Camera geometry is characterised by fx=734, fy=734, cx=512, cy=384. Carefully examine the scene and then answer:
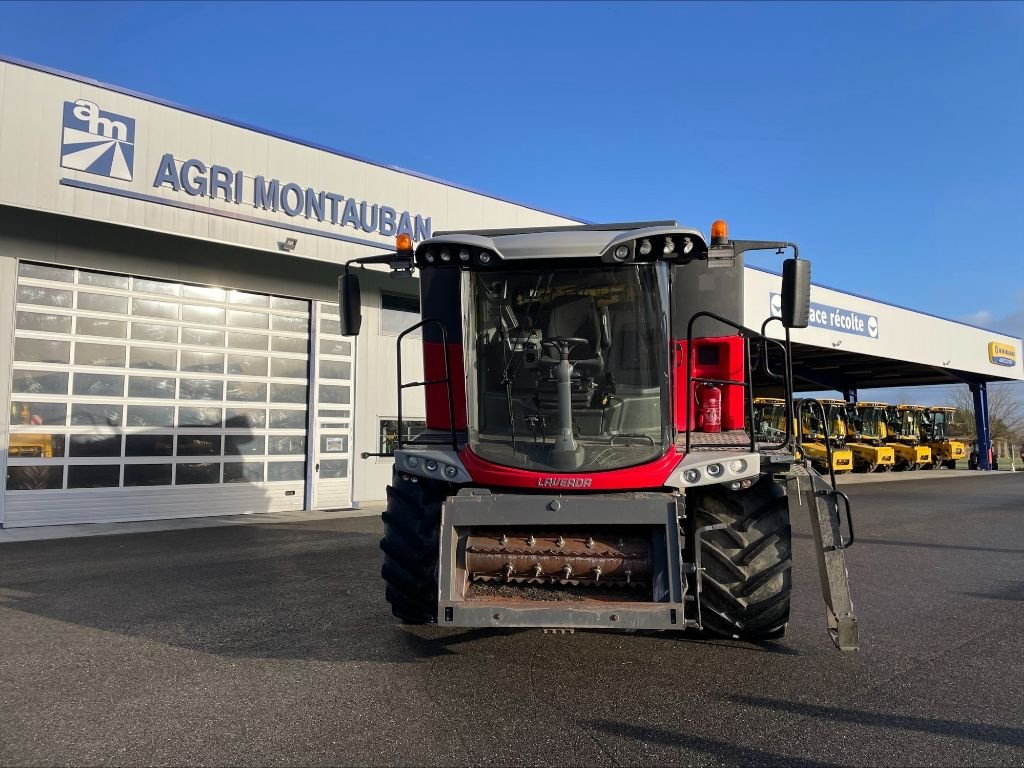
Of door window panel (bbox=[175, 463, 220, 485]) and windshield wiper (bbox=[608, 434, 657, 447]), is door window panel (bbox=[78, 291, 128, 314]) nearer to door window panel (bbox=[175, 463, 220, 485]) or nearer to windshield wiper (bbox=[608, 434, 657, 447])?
door window panel (bbox=[175, 463, 220, 485])

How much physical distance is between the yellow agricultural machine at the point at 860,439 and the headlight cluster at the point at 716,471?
2568 cm

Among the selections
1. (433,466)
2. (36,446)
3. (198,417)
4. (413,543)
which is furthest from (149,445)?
(433,466)

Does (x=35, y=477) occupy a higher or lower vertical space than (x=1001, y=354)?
lower

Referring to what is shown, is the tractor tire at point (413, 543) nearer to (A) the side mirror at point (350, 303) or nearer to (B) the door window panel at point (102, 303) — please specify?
(A) the side mirror at point (350, 303)

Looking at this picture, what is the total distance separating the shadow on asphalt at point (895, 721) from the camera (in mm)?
3604

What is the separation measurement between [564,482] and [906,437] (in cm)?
3199

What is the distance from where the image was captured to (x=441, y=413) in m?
5.89

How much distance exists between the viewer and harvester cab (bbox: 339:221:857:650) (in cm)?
432

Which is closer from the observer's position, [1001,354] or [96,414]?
[96,414]

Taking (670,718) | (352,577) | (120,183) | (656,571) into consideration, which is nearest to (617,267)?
(656,571)

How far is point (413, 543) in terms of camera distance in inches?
191

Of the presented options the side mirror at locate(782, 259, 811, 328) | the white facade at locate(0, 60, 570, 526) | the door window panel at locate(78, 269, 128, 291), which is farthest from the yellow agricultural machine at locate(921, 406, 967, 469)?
the side mirror at locate(782, 259, 811, 328)

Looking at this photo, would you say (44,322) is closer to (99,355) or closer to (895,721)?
(99,355)

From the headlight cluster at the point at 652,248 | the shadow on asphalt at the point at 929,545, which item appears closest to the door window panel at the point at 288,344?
the shadow on asphalt at the point at 929,545
